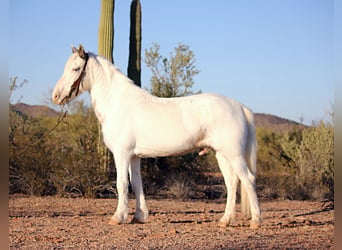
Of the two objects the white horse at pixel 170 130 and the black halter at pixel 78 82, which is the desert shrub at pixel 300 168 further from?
the black halter at pixel 78 82

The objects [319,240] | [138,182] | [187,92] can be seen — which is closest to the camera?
[319,240]

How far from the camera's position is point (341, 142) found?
3.88 m

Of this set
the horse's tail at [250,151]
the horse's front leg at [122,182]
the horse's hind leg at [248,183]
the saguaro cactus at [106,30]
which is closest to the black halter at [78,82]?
the horse's front leg at [122,182]

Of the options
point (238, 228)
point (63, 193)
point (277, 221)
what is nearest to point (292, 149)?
point (63, 193)

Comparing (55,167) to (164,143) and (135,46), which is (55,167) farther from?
(164,143)

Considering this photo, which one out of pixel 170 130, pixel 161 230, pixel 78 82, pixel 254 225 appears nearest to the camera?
pixel 161 230

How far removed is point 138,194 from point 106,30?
629cm

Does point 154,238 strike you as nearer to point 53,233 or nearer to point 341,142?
point 53,233

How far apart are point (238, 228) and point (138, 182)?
5.64 ft

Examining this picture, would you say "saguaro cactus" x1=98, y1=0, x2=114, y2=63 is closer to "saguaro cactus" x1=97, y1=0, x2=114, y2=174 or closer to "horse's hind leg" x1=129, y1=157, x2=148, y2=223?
"saguaro cactus" x1=97, y1=0, x2=114, y2=174

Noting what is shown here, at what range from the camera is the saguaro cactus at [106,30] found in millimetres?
13102

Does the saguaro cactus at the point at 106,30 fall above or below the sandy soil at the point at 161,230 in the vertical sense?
above

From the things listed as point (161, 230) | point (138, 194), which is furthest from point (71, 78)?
point (161, 230)

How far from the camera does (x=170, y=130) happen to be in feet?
25.1
